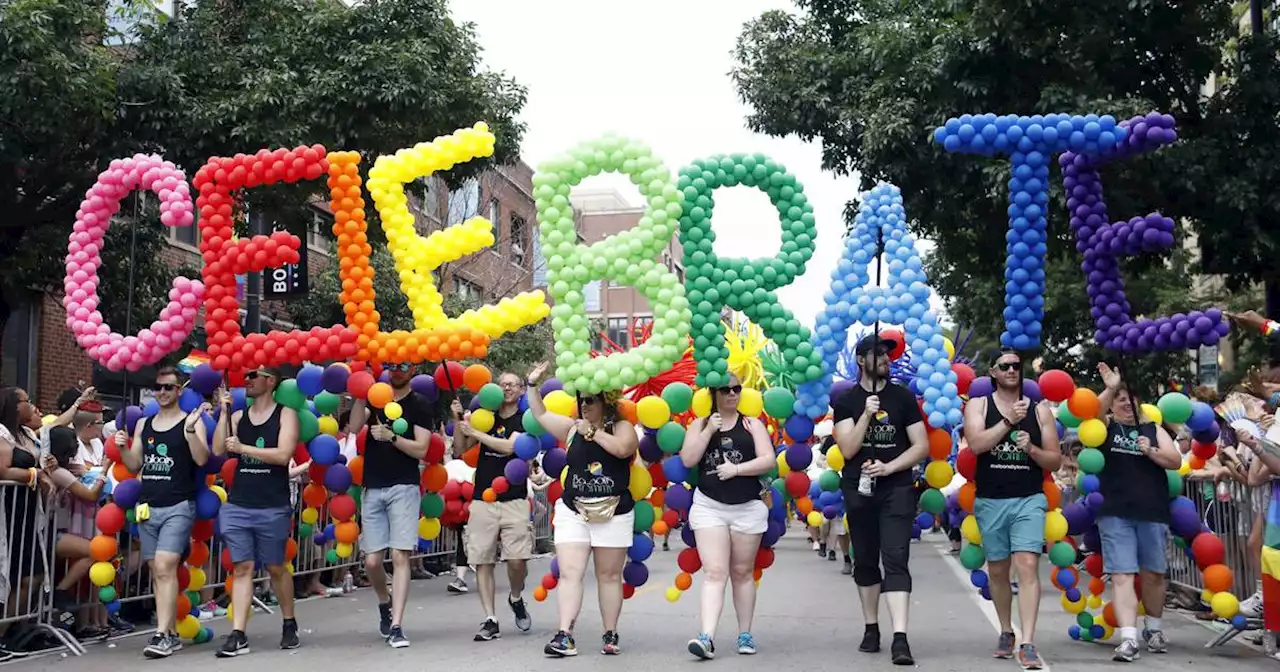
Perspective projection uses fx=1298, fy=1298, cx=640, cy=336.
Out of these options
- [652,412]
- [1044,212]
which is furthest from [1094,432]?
[652,412]

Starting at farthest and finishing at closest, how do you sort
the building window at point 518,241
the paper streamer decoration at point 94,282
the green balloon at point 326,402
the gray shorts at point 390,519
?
the building window at point 518,241 < the green balloon at point 326,402 < the paper streamer decoration at point 94,282 < the gray shorts at point 390,519

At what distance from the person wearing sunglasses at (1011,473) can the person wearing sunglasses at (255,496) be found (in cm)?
453

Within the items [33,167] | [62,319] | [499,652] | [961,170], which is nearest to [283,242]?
[499,652]

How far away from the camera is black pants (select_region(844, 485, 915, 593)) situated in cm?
797

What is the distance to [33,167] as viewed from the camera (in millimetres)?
14602

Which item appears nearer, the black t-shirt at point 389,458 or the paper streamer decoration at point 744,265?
the paper streamer decoration at point 744,265

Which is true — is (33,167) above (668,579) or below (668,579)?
above

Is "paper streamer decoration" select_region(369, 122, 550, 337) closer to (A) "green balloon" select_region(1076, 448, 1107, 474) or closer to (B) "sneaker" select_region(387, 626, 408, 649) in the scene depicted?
(B) "sneaker" select_region(387, 626, 408, 649)

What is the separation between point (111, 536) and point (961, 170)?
34.1 ft

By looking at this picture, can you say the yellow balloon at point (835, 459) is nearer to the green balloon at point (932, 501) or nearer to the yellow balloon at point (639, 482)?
the green balloon at point (932, 501)

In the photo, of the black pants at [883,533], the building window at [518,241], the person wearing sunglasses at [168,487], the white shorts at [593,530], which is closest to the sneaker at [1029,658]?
the black pants at [883,533]

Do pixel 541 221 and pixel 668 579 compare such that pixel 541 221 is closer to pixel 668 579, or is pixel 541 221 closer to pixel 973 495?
pixel 973 495

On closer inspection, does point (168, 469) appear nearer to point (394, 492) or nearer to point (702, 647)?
point (394, 492)

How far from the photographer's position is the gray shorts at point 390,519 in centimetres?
891
